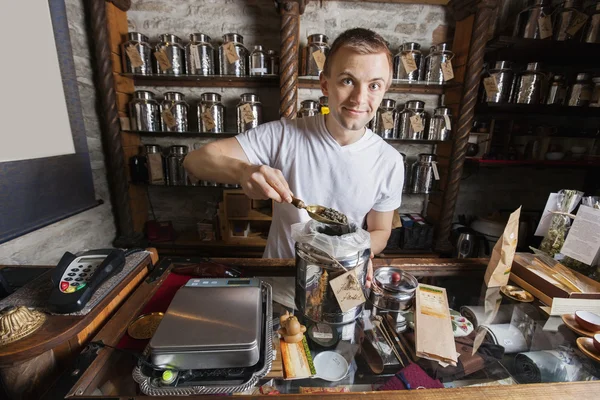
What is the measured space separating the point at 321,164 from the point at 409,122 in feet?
4.20

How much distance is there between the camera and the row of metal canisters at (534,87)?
2020mm

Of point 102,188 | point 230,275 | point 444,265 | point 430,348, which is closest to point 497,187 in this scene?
point 444,265

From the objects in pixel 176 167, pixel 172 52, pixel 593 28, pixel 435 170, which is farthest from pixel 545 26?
pixel 176 167

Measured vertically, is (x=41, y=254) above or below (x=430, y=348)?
below

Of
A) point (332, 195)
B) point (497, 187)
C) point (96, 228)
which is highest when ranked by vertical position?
point (332, 195)

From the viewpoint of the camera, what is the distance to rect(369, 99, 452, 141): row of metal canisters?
6.84ft

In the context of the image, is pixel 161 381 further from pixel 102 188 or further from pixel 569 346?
pixel 102 188

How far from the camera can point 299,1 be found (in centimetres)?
181

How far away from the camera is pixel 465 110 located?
2.03 meters

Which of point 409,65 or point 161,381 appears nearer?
point 161,381

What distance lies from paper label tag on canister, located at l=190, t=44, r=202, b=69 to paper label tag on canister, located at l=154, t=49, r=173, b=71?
0.18m

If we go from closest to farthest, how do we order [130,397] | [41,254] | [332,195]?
1. [130,397]
2. [332,195]
3. [41,254]

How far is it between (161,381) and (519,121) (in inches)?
119

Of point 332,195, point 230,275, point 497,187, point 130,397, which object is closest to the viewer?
point 130,397
